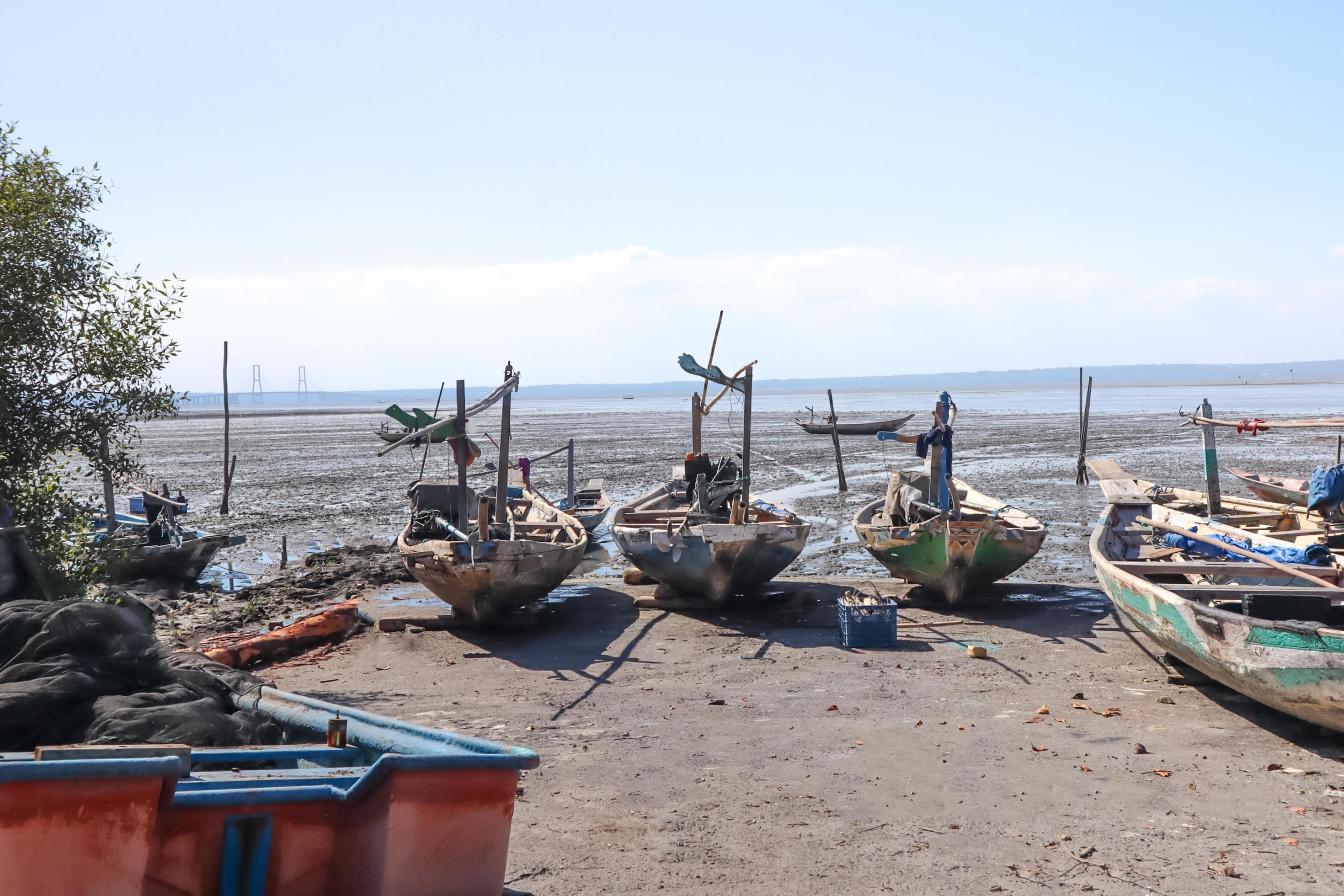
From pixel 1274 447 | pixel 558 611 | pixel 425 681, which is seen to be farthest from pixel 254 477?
pixel 1274 447

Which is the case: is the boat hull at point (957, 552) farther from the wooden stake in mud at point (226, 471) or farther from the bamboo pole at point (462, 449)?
the wooden stake in mud at point (226, 471)

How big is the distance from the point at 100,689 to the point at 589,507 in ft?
52.1

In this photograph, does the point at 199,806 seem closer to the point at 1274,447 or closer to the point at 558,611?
the point at 558,611

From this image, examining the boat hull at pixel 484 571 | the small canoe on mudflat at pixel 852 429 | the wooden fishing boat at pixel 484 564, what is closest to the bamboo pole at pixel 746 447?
the wooden fishing boat at pixel 484 564

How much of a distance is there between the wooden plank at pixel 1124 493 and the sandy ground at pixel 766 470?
2.03 metres

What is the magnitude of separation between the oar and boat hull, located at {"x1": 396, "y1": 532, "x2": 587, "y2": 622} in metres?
7.03

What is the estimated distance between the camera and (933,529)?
11953 millimetres

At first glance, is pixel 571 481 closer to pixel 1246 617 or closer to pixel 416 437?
pixel 416 437

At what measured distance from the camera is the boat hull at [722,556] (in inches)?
472

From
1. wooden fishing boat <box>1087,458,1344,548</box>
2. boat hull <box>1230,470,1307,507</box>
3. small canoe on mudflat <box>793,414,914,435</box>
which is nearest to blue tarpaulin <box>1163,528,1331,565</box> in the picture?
wooden fishing boat <box>1087,458,1344,548</box>

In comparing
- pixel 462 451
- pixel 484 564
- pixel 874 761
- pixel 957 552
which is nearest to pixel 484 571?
pixel 484 564

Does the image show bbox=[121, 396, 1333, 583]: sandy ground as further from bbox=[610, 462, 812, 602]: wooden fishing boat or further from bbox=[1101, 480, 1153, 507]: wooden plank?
bbox=[610, 462, 812, 602]: wooden fishing boat

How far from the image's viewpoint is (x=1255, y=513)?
13.1 meters

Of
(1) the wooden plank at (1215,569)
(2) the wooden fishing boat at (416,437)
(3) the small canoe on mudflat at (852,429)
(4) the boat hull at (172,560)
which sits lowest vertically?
(4) the boat hull at (172,560)
